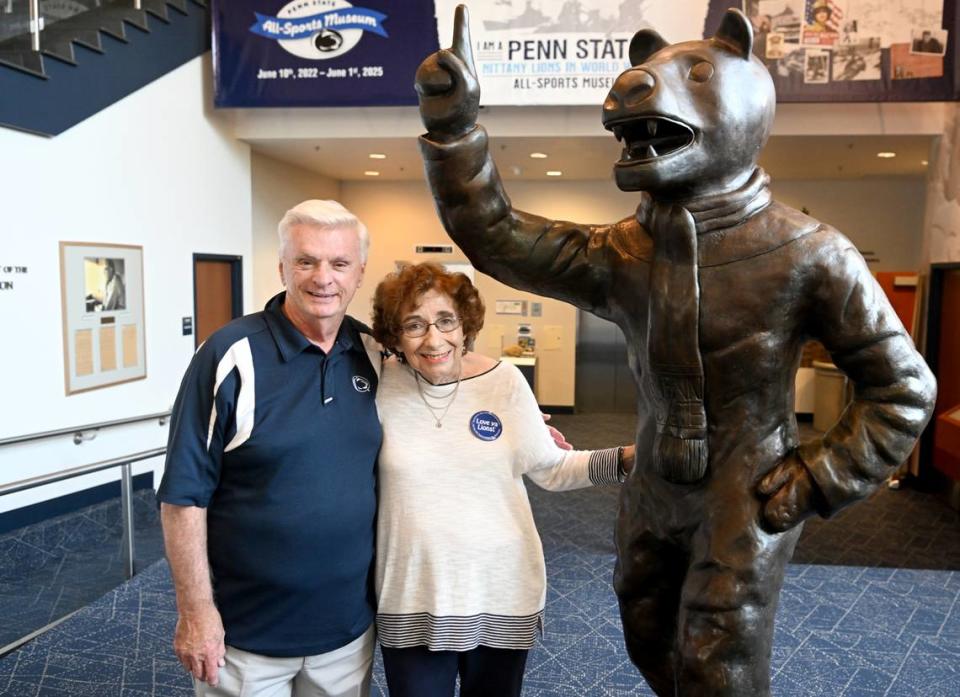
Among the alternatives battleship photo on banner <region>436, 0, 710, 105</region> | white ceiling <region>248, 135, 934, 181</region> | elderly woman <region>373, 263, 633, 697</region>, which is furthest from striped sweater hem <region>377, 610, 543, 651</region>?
white ceiling <region>248, 135, 934, 181</region>

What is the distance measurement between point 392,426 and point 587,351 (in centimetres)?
875

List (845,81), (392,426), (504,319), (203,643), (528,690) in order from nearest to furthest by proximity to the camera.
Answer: (203,643), (392,426), (528,690), (845,81), (504,319)

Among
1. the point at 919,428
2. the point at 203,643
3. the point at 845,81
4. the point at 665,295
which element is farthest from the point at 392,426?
the point at 845,81

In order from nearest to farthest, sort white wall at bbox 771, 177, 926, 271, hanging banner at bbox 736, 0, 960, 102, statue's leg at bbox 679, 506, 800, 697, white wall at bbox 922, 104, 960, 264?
statue's leg at bbox 679, 506, 800, 697 → hanging banner at bbox 736, 0, 960, 102 → white wall at bbox 922, 104, 960, 264 → white wall at bbox 771, 177, 926, 271

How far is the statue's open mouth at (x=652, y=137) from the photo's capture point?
53.0 inches

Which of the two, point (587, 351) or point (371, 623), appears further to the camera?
point (587, 351)

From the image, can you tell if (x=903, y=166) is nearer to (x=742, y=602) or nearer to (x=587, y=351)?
(x=587, y=351)

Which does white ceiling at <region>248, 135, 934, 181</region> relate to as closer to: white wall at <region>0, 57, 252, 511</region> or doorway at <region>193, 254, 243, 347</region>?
white wall at <region>0, 57, 252, 511</region>

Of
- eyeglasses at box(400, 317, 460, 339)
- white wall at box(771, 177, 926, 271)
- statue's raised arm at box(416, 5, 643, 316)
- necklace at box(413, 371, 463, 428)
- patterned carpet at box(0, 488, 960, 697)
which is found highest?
white wall at box(771, 177, 926, 271)

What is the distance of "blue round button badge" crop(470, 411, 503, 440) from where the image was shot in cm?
192

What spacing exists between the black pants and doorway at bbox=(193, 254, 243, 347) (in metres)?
5.22

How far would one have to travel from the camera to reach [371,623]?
6.47 ft

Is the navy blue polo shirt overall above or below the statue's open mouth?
below

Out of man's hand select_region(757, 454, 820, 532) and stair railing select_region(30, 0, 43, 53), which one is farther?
stair railing select_region(30, 0, 43, 53)
